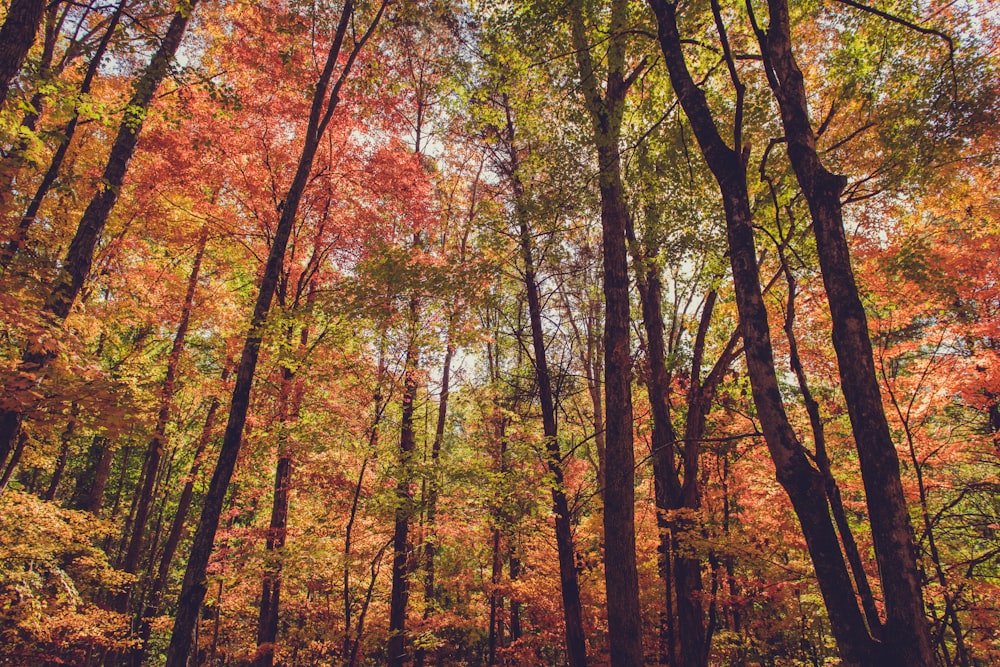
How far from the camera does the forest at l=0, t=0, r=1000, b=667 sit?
4663 millimetres

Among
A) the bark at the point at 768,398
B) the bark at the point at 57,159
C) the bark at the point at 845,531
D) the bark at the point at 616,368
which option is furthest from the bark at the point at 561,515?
the bark at the point at 57,159

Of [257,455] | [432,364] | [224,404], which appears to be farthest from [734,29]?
[224,404]

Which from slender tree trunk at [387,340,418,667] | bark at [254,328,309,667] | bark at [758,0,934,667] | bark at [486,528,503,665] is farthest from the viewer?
bark at [486,528,503,665]

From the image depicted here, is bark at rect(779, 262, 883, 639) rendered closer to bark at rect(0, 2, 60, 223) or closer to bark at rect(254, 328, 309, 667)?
bark at rect(0, 2, 60, 223)

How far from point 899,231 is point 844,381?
9643mm

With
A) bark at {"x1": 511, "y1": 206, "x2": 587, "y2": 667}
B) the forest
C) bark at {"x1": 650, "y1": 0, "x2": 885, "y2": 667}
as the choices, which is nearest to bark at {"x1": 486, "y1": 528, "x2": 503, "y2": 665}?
the forest

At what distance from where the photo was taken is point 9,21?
13.2 feet

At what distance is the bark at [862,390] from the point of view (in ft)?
7.68

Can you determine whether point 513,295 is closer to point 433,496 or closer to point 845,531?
point 433,496

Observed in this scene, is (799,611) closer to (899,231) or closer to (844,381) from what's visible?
(899,231)

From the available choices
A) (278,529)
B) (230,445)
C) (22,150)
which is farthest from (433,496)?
(22,150)

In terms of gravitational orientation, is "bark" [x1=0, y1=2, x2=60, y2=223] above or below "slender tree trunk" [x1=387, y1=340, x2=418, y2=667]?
above

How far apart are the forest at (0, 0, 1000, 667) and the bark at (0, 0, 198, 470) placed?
0.07m

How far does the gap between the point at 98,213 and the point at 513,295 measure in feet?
26.1
